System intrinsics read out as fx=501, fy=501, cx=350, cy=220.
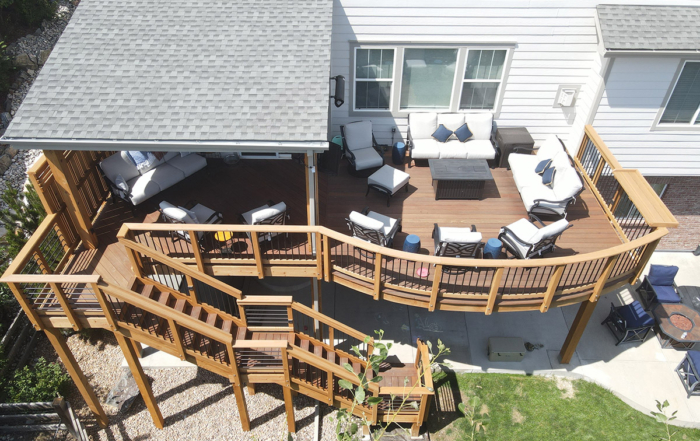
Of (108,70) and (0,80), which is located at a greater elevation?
(108,70)

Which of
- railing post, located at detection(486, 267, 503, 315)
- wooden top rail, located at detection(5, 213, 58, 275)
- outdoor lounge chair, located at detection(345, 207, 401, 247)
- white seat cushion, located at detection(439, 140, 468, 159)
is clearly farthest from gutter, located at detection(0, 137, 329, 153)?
white seat cushion, located at detection(439, 140, 468, 159)

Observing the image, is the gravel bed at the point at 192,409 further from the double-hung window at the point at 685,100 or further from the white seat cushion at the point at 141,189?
the double-hung window at the point at 685,100

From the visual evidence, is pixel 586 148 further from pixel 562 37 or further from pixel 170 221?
pixel 170 221

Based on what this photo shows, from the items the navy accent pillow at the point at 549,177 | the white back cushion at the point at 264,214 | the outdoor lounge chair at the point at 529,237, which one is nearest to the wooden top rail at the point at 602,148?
the navy accent pillow at the point at 549,177

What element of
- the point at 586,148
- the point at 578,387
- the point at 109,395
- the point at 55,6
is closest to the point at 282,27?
the point at 586,148

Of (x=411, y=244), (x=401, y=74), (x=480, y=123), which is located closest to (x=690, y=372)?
(x=411, y=244)
